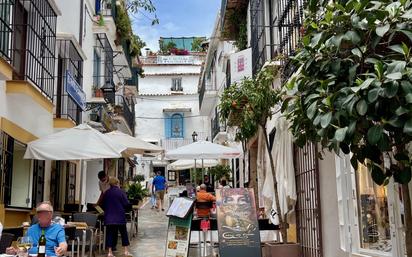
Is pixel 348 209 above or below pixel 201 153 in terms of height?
below

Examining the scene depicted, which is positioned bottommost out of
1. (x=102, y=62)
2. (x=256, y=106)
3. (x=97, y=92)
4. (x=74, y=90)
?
(x=256, y=106)

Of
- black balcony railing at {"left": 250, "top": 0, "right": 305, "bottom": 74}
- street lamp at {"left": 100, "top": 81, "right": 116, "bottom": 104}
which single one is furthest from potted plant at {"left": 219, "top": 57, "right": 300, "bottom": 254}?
street lamp at {"left": 100, "top": 81, "right": 116, "bottom": 104}

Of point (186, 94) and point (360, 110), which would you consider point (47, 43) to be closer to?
point (360, 110)

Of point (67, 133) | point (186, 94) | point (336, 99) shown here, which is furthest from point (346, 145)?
point (186, 94)

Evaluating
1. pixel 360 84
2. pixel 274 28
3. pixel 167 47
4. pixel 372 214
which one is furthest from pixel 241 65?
pixel 167 47

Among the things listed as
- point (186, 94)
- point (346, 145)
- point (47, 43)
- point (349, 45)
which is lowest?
point (346, 145)

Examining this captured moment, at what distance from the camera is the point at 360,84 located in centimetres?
343

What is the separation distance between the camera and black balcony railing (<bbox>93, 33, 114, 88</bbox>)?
19594 millimetres

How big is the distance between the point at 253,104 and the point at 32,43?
4567 mm

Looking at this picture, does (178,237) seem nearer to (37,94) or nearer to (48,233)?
(48,233)

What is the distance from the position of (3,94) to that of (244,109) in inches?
167

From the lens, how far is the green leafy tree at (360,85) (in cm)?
327

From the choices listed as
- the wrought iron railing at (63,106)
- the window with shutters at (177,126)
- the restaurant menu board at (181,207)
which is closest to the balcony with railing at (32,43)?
the wrought iron railing at (63,106)

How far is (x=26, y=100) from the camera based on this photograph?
9742 mm
